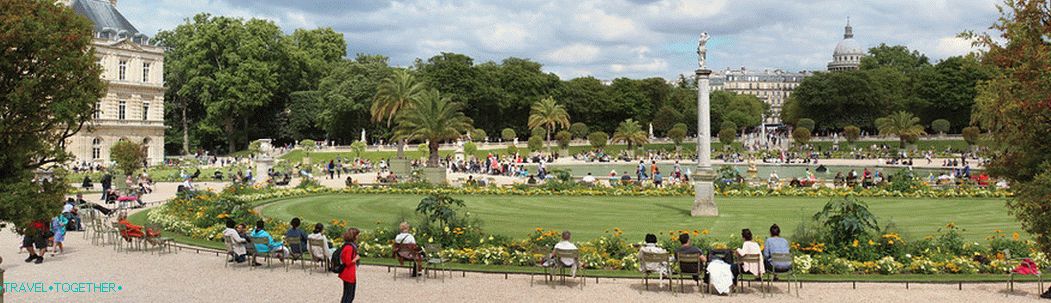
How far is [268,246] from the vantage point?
52.5 ft

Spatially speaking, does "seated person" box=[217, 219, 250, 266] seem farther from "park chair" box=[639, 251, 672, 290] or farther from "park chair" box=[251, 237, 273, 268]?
"park chair" box=[639, 251, 672, 290]

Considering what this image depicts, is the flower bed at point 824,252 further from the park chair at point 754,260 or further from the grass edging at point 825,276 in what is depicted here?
the park chair at point 754,260

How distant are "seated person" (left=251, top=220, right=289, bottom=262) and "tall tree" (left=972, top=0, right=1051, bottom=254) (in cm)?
1278

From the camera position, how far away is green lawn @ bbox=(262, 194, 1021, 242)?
73.5 ft

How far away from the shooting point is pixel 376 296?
43.1 ft

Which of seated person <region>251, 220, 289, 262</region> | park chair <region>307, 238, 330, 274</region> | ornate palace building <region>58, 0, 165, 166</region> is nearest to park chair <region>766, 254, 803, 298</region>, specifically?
park chair <region>307, 238, 330, 274</region>

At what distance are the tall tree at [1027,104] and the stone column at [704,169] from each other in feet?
41.5

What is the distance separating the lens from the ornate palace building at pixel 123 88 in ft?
232

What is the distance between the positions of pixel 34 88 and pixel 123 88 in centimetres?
6828

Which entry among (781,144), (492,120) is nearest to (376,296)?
(492,120)

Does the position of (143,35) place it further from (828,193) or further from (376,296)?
(376,296)

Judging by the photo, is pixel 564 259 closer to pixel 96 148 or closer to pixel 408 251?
pixel 408 251

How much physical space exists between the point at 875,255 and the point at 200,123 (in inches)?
3140

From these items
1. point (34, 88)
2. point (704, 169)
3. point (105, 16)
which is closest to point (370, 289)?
point (34, 88)
